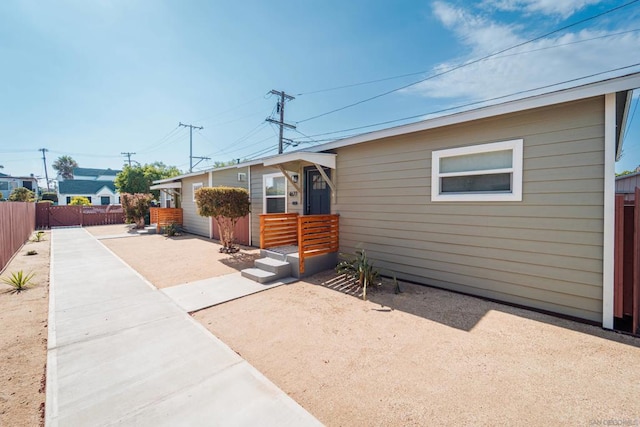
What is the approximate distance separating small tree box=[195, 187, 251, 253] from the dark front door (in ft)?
8.22

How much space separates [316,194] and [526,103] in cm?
456

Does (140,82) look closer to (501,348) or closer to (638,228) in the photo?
(501,348)

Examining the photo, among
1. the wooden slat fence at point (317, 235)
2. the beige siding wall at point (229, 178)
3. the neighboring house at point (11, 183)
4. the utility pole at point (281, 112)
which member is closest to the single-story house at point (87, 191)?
the neighboring house at point (11, 183)

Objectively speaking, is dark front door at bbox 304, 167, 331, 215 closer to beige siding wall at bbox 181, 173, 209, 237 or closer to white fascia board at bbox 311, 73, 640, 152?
white fascia board at bbox 311, 73, 640, 152

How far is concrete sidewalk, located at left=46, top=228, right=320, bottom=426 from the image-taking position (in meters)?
1.75

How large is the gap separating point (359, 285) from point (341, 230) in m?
1.65

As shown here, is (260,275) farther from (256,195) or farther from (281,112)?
(281,112)

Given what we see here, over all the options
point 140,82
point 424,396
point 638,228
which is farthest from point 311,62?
point 424,396

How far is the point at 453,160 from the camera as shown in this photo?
4375 millimetres

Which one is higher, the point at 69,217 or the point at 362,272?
the point at 69,217

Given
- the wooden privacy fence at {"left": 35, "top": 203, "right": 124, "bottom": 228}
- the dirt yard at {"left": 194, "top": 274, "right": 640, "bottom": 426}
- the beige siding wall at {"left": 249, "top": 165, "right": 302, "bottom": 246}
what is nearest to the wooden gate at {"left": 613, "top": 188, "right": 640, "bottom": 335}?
the dirt yard at {"left": 194, "top": 274, "right": 640, "bottom": 426}

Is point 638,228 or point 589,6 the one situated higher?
point 589,6

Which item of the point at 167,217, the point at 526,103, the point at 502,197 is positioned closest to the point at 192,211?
the point at 167,217

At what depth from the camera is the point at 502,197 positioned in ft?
12.6
